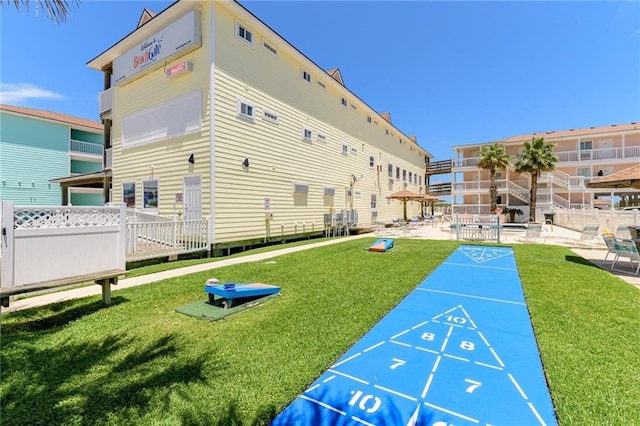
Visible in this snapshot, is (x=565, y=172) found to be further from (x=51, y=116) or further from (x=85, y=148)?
(x=51, y=116)

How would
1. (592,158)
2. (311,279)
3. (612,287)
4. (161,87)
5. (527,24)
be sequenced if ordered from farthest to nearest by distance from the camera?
1. (592,158)
2. (161,87)
3. (527,24)
4. (311,279)
5. (612,287)

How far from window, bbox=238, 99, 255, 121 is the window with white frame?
2.30 feet

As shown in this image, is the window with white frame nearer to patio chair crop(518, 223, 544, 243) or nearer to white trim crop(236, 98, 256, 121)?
white trim crop(236, 98, 256, 121)

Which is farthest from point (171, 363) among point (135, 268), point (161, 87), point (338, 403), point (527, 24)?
point (527, 24)

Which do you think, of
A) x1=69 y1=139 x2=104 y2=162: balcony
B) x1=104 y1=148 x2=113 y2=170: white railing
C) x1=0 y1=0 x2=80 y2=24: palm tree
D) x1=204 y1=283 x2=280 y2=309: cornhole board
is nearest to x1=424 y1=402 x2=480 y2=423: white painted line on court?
x1=204 y1=283 x2=280 y2=309: cornhole board

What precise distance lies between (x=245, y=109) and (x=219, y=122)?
169 cm

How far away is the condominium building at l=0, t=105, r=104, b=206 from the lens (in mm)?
20752

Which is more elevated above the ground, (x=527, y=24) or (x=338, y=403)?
(x=527, y=24)

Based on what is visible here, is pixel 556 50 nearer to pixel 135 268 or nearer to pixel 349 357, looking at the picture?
pixel 349 357

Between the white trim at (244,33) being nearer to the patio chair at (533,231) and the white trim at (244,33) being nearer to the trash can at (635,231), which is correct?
the trash can at (635,231)

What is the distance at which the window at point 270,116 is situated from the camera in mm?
13166

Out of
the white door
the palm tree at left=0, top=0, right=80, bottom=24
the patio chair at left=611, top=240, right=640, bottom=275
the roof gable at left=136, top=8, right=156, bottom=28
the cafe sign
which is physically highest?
the roof gable at left=136, top=8, right=156, bottom=28

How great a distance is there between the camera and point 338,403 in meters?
2.56

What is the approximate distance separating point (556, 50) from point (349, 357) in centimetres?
1733
